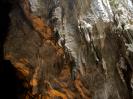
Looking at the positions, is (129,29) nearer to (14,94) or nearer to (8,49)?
(8,49)

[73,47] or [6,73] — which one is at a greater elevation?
[73,47]

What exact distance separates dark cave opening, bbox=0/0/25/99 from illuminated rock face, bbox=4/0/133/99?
320 millimetres

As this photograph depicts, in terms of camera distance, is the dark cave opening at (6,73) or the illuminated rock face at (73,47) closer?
the illuminated rock face at (73,47)

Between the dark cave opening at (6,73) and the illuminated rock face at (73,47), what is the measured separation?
320 mm

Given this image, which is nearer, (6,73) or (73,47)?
(73,47)

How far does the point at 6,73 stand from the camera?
954cm

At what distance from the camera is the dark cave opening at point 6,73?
334 inches

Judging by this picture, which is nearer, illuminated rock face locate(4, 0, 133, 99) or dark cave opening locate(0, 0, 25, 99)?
illuminated rock face locate(4, 0, 133, 99)

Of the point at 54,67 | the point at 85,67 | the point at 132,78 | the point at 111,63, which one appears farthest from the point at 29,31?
the point at 132,78

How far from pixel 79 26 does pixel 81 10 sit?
546 millimetres

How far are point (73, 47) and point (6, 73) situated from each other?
357 cm

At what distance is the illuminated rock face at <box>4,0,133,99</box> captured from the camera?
22.6 ft

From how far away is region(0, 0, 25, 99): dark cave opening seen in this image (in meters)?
8.48

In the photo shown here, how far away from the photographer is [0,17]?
28.8ft
